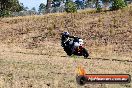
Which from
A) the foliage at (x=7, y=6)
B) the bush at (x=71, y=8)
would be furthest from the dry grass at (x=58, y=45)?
the foliage at (x=7, y=6)

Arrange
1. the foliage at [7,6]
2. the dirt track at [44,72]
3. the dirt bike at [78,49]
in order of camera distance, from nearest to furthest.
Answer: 1. the dirt track at [44,72]
2. the dirt bike at [78,49]
3. the foliage at [7,6]

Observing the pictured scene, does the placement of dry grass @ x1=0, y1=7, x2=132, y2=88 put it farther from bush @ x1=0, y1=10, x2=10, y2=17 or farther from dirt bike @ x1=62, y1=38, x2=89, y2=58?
bush @ x1=0, y1=10, x2=10, y2=17

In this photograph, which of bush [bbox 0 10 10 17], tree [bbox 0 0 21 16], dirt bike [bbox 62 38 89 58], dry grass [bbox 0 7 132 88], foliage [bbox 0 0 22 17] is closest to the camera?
dry grass [bbox 0 7 132 88]

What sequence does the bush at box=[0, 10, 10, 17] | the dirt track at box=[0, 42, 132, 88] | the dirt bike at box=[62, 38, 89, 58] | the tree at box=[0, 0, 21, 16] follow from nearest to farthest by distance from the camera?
the dirt track at box=[0, 42, 132, 88], the dirt bike at box=[62, 38, 89, 58], the bush at box=[0, 10, 10, 17], the tree at box=[0, 0, 21, 16]

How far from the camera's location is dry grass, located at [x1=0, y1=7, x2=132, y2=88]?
62.9ft

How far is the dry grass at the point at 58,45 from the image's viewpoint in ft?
62.9

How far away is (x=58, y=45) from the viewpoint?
3794cm

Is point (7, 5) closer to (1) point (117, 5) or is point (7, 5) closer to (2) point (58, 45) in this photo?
(1) point (117, 5)

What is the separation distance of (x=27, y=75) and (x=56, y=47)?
19.5m

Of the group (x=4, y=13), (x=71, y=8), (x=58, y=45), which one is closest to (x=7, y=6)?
(x=4, y=13)

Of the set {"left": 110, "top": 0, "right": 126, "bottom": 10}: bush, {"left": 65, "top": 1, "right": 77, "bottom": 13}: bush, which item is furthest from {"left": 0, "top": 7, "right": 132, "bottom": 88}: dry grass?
{"left": 65, "top": 1, "right": 77, "bottom": 13}: bush

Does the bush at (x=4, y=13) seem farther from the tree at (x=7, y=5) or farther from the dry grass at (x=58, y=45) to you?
the dry grass at (x=58, y=45)

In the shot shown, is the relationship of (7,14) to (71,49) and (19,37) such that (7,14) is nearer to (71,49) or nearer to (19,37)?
(19,37)

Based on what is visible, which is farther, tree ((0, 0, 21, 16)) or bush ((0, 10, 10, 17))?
tree ((0, 0, 21, 16))
